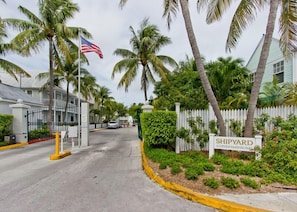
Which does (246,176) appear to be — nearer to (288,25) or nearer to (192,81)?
(288,25)

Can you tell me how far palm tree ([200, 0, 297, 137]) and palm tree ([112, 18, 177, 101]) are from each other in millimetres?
9368

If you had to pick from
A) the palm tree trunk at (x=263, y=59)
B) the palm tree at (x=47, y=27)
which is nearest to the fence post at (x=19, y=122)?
the palm tree at (x=47, y=27)

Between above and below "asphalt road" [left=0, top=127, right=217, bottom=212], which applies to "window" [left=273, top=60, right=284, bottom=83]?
above

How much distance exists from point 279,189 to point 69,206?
187 inches

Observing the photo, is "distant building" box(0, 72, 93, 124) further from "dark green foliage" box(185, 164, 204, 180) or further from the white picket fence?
"dark green foliage" box(185, 164, 204, 180)

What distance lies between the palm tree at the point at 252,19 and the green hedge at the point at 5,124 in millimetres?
12842

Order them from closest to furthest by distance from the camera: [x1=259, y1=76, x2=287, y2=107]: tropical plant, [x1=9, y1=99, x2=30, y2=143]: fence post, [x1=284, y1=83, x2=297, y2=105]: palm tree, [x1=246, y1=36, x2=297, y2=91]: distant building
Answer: [x1=284, y1=83, x2=297, y2=105]: palm tree → [x1=259, y1=76, x2=287, y2=107]: tropical plant → [x1=246, y1=36, x2=297, y2=91]: distant building → [x1=9, y1=99, x2=30, y2=143]: fence post

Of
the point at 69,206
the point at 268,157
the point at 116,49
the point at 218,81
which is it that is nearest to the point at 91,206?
the point at 69,206

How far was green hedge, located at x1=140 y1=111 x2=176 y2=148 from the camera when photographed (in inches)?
316

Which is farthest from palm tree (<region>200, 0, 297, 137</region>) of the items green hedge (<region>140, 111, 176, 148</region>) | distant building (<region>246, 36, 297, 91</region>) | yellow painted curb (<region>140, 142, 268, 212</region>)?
distant building (<region>246, 36, 297, 91</region>)

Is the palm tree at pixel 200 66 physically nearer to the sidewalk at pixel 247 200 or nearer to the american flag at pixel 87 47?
the sidewalk at pixel 247 200

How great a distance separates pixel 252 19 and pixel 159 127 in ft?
18.3

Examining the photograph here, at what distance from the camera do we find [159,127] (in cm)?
802

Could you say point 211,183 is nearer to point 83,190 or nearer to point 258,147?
point 258,147
